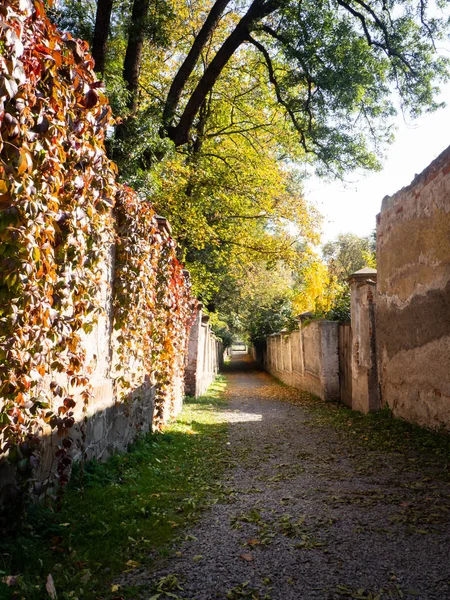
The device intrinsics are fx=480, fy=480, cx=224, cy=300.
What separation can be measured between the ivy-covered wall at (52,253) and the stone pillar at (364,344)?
4919mm

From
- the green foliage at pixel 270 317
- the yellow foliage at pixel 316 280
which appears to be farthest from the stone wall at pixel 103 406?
the green foliage at pixel 270 317

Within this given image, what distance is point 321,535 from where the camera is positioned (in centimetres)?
326

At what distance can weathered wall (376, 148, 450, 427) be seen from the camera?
20.0 feet

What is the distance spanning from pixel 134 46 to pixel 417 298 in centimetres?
819

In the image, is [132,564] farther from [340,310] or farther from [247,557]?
[340,310]

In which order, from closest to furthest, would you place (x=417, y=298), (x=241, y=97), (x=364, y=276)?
(x=417, y=298) → (x=364, y=276) → (x=241, y=97)

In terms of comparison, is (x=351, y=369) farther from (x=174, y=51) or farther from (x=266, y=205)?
(x=174, y=51)

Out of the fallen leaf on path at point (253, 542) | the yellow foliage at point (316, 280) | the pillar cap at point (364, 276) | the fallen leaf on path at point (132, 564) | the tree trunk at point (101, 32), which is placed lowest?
the fallen leaf on path at point (253, 542)

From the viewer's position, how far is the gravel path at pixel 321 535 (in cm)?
259

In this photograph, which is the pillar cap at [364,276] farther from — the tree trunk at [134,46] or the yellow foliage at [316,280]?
the yellow foliage at [316,280]

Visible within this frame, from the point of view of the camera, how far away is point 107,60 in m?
9.95

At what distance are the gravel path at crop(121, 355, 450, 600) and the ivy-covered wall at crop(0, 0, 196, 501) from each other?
3.76 feet

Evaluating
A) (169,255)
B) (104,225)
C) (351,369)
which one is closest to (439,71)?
(351,369)

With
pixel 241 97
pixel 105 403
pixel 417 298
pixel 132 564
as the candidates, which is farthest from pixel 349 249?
pixel 132 564
